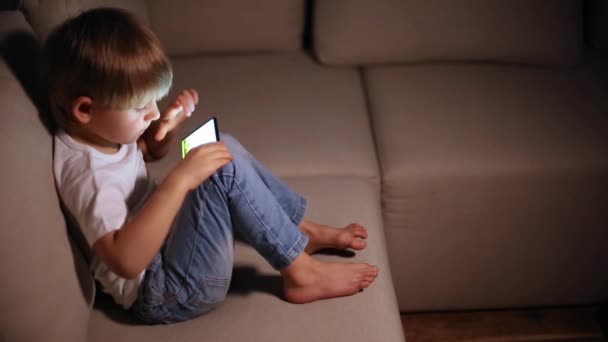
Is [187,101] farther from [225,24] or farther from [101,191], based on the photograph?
[225,24]

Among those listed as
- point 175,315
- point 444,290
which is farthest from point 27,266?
point 444,290

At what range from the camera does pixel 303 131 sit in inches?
59.1

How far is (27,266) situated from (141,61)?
348 millimetres

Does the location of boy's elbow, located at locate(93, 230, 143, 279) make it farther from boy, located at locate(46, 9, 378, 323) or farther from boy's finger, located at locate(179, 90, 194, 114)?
boy's finger, located at locate(179, 90, 194, 114)

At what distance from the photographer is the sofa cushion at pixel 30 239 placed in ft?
2.63

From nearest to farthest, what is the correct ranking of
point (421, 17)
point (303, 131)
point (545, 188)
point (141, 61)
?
1. point (141, 61)
2. point (545, 188)
3. point (303, 131)
4. point (421, 17)

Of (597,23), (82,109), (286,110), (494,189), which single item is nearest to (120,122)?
(82,109)

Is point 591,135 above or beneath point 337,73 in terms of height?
above

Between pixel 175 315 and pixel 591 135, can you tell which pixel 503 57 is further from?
pixel 175 315

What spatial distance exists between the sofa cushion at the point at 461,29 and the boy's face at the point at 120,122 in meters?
0.87

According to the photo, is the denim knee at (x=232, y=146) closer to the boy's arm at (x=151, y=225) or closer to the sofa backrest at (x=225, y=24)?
the boy's arm at (x=151, y=225)

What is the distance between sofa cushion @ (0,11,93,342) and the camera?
2.63 ft

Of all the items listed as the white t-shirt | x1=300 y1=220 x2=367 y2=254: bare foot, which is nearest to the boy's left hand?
the white t-shirt

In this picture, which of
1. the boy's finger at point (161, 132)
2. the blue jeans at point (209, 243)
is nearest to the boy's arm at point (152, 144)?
the boy's finger at point (161, 132)
